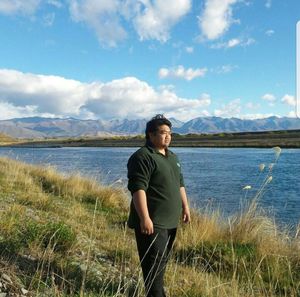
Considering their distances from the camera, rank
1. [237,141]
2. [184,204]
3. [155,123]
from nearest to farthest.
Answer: [155,123], [184,204], [237,141]

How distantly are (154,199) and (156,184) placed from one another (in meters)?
0.15

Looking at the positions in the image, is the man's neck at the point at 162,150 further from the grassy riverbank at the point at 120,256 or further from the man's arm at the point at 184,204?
the grassy riverbank at the point at 120,256

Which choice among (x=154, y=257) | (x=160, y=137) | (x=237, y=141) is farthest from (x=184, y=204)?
A: (x=237, y=141)

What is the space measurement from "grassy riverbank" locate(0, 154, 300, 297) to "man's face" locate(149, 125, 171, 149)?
1.25 metres

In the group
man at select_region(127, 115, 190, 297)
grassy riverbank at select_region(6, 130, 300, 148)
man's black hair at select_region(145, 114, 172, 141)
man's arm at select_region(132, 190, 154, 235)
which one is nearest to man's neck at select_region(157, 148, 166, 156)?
man at select_region(127, 115, 190, 297)

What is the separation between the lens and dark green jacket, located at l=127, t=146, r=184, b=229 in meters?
4.14

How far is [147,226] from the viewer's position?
4090 millimetres

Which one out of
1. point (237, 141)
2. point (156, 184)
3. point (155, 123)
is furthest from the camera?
point (237, 141)

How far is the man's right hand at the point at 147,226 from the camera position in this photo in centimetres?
409

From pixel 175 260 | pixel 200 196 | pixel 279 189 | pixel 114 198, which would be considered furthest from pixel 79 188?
pixel 279 189

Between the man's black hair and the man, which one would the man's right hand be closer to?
the man

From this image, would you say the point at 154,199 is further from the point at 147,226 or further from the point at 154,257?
the point at 154,257

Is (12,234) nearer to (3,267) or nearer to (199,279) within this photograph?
(3,267)

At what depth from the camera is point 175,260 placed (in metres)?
6.50
